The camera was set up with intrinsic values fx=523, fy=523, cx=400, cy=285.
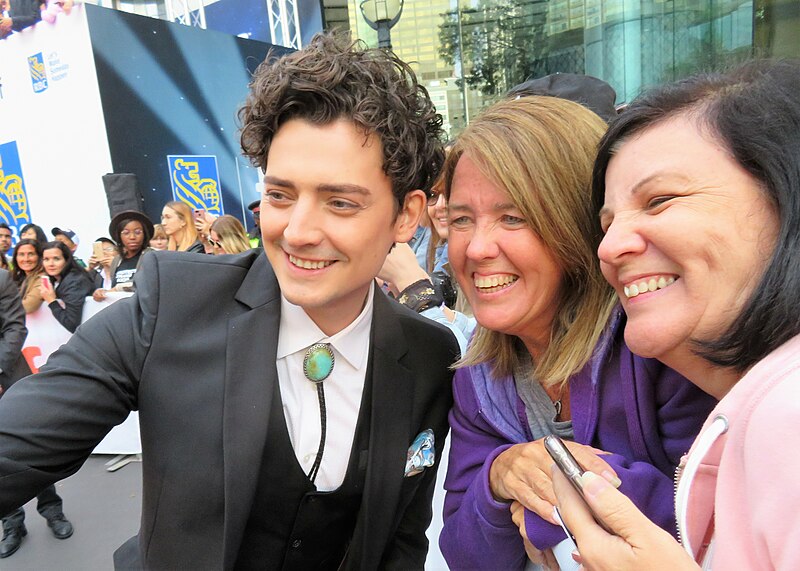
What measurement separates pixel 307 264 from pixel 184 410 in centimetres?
49

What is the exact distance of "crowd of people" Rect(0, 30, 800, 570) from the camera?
38.0 inches

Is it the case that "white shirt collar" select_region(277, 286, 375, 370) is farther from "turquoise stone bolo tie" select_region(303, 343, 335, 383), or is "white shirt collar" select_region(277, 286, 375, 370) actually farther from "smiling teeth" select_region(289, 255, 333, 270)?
"smiling teeth" select_region(289, 255, 333, 270)

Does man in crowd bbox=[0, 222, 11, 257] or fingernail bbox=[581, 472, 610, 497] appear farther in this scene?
man in crowd bbox=[0, 222, 11, 257]

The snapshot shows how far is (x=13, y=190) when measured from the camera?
9.52m

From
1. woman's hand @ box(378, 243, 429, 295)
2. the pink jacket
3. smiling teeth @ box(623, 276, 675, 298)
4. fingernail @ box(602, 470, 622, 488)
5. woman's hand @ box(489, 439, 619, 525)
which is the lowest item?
woman's hand @ box(489, 439, 619, 525)

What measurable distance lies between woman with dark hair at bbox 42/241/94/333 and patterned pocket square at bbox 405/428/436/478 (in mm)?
4274

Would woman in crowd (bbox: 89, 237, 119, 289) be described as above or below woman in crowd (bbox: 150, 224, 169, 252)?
below

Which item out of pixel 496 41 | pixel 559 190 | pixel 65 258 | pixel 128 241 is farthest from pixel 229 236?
pixel 496 41

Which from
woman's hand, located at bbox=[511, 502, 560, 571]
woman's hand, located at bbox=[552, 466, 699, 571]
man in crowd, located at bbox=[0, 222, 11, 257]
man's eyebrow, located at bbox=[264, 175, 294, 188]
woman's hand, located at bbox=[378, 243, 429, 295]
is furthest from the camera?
man in crowd, located at bbox=[0, 222, 11, 257]

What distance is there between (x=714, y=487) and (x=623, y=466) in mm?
310

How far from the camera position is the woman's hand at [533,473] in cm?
119

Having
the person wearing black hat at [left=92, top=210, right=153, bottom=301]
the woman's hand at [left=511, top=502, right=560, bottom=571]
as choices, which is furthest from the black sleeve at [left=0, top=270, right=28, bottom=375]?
the woman's hand at [left=511, top=502, right=560, bottom=571]

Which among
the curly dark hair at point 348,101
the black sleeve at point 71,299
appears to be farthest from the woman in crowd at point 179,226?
the curly dark hair at point 348,101

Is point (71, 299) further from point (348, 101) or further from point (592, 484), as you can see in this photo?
point (592, 484)
